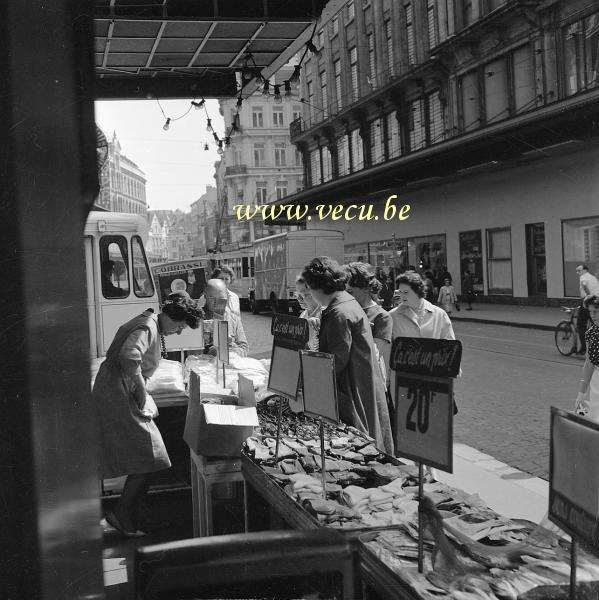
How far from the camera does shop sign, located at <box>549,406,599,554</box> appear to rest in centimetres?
187

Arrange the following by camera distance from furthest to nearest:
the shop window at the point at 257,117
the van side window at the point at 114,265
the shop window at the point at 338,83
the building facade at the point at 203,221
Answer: the building facade at the point at 203,221 < the shop window at the point at 257,117 < the shop window at the point at 338,83 < the van side window at the point at 114,265

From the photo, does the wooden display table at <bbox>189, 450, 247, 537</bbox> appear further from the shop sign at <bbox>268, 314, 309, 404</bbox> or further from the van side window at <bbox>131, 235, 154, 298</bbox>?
the van side window at <bbox>131, 235, 154, 298</bbox>

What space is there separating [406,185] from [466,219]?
378 cm

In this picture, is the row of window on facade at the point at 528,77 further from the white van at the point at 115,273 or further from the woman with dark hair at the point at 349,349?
the woman with dark hair at the point at 349,349

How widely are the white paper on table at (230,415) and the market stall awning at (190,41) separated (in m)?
2.76

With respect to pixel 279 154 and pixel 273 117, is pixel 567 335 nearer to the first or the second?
pixel 279 154

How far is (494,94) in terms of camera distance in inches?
1016

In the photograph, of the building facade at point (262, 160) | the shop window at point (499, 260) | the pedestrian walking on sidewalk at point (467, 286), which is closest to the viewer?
the shop window at point (499, 260)

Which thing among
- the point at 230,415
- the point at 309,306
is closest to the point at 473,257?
the point at 309,306

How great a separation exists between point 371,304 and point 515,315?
55.1 feet

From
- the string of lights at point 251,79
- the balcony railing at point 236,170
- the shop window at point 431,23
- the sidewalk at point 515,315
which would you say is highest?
the shop window at point 431,23

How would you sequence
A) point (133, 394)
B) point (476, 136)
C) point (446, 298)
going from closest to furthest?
point (133, 394), point (446, 298), point (476, 136)

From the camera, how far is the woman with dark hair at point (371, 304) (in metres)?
5.91

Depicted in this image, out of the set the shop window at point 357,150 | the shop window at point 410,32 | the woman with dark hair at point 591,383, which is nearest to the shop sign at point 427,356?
the woman with dark hair at point 591,383
